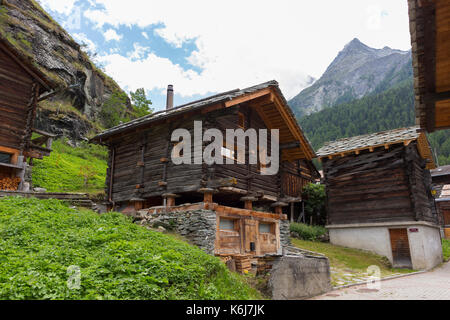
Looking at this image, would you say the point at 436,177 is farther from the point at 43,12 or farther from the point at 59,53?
the point at 43,12

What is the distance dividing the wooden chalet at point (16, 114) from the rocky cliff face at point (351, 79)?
133116 millimetres

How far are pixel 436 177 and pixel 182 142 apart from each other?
107ft

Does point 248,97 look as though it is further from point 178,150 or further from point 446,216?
point 446,216

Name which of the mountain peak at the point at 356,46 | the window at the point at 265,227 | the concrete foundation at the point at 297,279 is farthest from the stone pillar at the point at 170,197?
the mountain peak at the point at 356,46

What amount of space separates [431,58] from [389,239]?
→ 16.0 m

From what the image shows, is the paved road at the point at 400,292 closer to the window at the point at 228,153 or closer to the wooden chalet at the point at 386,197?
the wooden chalet at the point at 386,197

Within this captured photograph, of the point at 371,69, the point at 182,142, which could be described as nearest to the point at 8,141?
the point at 182,142

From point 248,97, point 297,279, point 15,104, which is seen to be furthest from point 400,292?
point 15,104

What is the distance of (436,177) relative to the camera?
114 feet

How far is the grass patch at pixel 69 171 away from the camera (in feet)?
76.1

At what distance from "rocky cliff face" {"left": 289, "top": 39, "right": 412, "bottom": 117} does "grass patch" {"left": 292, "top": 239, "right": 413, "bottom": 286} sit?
129584 millimetres

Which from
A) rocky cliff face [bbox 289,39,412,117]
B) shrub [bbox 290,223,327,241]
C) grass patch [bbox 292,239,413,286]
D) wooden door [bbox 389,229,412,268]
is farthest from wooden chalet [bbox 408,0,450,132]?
rocky cliff face [bbox 289,39,412,117]

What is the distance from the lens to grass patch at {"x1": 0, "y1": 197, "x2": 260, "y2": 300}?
5113 millimetres

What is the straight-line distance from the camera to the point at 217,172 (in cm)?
1245
